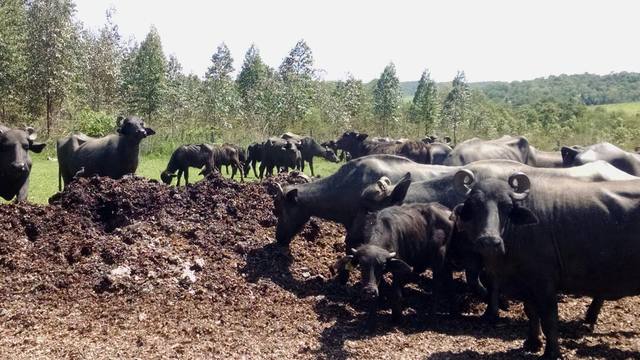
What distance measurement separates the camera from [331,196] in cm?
1019

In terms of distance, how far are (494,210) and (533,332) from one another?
1.72 m

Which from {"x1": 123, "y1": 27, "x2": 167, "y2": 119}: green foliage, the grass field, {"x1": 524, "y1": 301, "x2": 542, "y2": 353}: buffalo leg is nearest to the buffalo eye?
{"x1": 524, "y1": 301, "x2": 542, "y2": 353}: buffalo leg

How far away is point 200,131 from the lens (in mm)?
41969

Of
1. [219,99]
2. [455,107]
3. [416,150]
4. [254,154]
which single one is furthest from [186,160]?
[455,107]

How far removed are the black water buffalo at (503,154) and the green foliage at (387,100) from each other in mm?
40968

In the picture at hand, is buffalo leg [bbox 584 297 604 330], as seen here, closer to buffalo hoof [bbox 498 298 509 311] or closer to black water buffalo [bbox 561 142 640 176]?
buffalo hoof [bbox 498 298 509 311]

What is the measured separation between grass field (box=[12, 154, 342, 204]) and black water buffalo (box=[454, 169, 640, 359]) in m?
13.7

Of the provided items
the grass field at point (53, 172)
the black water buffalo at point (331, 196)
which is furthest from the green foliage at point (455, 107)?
the black water buffalo at point (331, 196)

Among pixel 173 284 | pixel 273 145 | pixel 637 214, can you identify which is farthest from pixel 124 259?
pixel 273 145

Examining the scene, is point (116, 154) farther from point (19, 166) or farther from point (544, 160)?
point (544, 160)

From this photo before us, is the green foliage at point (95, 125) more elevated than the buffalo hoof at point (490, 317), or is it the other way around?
the green foliage at point (95, 125)

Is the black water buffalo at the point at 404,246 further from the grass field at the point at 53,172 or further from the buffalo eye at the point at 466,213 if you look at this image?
the grass field at the point at 53,172

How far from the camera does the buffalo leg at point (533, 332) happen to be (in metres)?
6.50

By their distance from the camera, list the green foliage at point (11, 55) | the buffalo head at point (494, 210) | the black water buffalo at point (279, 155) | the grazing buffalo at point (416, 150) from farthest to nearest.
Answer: the green foliage at point (11, 55) → the black water buffalo at point (279, 155) → the grazing buffalo at point (416, 150) → the buffalo head at point (494, 210)
